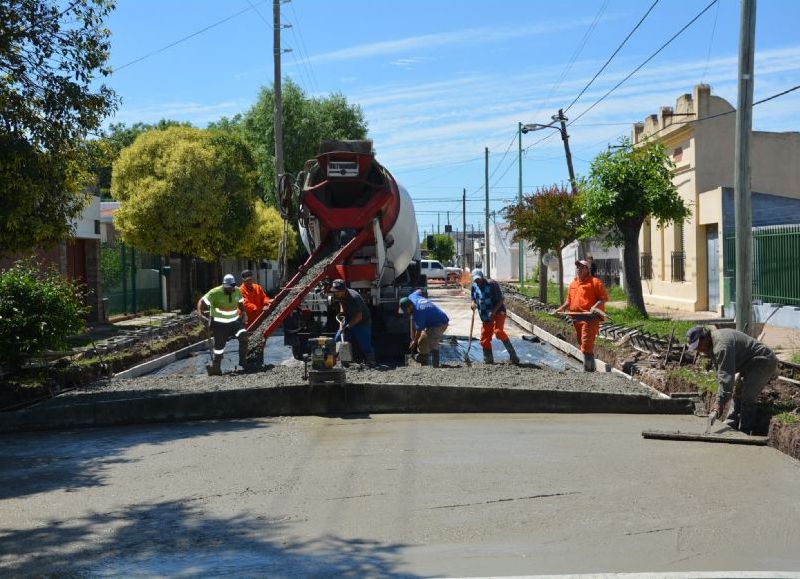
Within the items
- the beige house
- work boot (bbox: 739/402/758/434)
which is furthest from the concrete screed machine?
the beige house

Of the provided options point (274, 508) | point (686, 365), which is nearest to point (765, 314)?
point (686, 365)

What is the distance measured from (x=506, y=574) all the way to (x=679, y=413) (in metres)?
6.29

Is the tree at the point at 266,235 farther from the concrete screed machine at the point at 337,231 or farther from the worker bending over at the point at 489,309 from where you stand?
the worker bending over at the point at 489,309

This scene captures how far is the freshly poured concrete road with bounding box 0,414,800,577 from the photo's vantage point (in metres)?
5.63

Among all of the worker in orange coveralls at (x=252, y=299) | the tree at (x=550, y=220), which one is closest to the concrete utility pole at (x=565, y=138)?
the tree at (x=550, y=220)

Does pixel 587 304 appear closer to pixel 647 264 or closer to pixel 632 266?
pixel 632 266

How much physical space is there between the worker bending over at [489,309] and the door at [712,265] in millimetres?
13837

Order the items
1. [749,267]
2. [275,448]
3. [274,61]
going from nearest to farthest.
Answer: [275,448] → [749,267] → [274,61]

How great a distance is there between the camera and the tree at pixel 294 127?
42.9 metres

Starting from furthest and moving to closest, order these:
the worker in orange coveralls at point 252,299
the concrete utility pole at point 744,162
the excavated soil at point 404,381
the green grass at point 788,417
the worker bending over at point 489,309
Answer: the worker in orange coveralls at point 252,299 < the worker bending over at point 489,309 < the concrete utility pole at point 744,162 < the excavated soil at point 404,381 < the green grass at point 788,417

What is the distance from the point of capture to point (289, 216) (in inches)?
661

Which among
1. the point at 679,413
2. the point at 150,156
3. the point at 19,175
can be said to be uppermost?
the point at 150,156

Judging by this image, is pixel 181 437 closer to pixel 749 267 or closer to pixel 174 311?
pixel 749 267

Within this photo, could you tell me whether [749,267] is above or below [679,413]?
above
